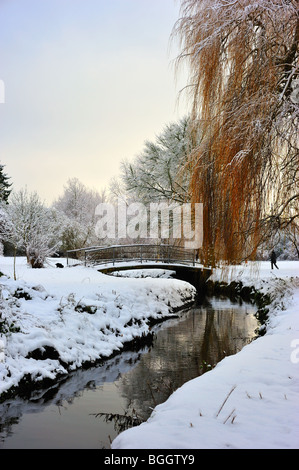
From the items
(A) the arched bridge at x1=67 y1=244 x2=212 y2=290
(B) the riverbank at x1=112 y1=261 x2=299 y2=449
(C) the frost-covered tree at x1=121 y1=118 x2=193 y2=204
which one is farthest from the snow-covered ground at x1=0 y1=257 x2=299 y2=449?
(C) the frost-covered tree at x1=121 y1=118 x2=193 y2=204

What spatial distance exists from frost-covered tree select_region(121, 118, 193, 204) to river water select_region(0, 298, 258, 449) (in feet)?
40.4

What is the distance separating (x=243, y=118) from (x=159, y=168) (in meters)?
16.7

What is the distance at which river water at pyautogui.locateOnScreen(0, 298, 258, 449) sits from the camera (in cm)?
484

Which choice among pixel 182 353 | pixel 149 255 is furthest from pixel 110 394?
pixel 149 255

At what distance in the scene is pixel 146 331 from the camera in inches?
431

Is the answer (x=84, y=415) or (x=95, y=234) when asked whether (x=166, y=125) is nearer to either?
(x=95, y=234)

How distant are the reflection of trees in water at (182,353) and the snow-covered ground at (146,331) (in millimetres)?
654

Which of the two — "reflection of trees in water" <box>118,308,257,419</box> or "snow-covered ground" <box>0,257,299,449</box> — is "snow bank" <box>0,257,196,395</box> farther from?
"reflection of trees in water" <box>118,308,257,419</box>

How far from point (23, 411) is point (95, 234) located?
28.5 metres

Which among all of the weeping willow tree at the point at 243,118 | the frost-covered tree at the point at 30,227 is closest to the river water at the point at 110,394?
the weeping willow tree at the point at 243,118

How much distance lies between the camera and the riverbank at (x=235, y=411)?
2.76 m

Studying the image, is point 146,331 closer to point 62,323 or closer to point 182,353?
point 182,353
